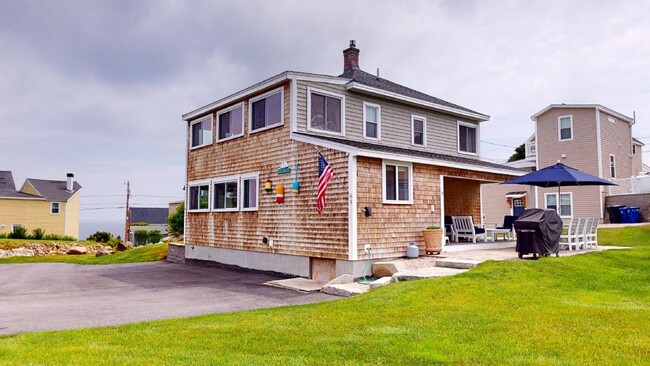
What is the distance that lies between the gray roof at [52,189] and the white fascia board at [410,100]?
38.6m

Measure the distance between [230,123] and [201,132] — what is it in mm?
2519

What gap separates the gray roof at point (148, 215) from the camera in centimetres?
7000

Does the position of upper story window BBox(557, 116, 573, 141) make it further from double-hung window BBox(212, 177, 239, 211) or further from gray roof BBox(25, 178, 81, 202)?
gray roof BBox(25, 178, 81, 202)

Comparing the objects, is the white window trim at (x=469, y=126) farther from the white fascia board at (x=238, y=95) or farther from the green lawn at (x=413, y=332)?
the green lawn at (x=413, y=332)

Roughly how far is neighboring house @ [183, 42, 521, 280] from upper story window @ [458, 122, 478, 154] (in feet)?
0.16

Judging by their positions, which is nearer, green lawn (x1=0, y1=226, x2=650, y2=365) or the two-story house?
green lawn (x1=0, y1=226, x2=650, y2=365)

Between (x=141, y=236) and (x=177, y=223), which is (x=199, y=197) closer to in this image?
(x=177, y=223)

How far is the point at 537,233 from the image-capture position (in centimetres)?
1078

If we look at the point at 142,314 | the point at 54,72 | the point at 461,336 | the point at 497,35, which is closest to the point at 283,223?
the point at 142,314

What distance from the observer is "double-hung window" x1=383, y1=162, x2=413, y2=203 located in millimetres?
12547

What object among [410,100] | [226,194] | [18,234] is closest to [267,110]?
[226,194]

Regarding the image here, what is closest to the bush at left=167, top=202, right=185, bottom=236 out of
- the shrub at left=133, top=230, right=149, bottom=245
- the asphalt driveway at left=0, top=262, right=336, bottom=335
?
the asphalt driveway at left=0, top=262, right=336, bottom=335

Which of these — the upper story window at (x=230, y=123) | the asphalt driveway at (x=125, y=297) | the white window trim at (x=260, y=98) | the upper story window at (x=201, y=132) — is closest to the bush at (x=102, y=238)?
the upper story window at (x=201, y=132)

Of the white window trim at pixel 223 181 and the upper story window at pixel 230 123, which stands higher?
the upper story window at pixel 230 123
